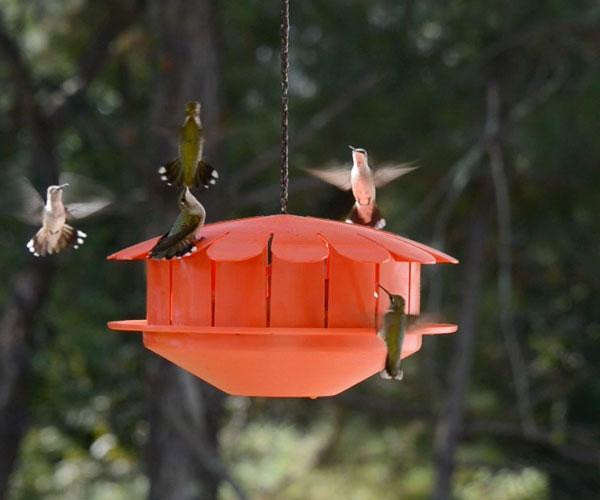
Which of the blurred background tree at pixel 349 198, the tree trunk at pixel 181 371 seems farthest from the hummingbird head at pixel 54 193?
the blurred background tree at pixel 349 198

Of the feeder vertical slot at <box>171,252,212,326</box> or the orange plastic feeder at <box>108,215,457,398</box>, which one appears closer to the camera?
the orange plastic feeder at <box>108,215,457,398</box>

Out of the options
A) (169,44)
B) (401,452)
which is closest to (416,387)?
(401,452)

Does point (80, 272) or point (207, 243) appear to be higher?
point (207, 243)

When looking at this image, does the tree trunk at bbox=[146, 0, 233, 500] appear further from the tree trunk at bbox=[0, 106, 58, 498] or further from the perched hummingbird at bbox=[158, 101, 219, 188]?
the perched hummingbird at bbox=[158, 101, 219, 188]

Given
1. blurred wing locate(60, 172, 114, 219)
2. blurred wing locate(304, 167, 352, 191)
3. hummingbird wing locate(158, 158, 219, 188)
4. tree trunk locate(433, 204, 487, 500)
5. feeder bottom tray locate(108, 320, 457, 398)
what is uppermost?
hummingbird wing locate(158, 158, 219, 188)

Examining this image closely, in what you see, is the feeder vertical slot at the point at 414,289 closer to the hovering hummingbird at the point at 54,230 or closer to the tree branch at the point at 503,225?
the hovering hummingbird at the point at 54,230

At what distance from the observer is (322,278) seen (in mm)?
3498

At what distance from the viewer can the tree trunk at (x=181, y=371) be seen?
8195 millimetres

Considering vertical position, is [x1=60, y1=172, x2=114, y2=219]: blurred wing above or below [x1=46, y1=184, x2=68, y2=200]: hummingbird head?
below

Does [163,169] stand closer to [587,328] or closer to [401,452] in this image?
[587,328]

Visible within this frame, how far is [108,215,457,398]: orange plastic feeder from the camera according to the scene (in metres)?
3.37

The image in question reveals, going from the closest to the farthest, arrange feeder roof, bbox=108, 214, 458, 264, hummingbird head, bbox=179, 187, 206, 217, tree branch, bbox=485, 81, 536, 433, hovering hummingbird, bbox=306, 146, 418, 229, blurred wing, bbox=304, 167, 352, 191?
feeder roof, bbox=108, 214, 458, 264, hummingbird head, bbox=179, 187, 206, 217, hovering hummingbird, bbox=306, 146, 418, 229, blurred wing, bbox=304, 167, 352, 191, tree branch, bbox=485, 81, 536, 433

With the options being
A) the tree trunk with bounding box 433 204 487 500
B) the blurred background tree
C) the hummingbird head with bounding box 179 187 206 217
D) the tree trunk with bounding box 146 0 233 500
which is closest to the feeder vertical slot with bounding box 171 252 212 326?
the hummingbird head with bounding box 179 187 206 217

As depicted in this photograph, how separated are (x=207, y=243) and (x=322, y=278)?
309mm
